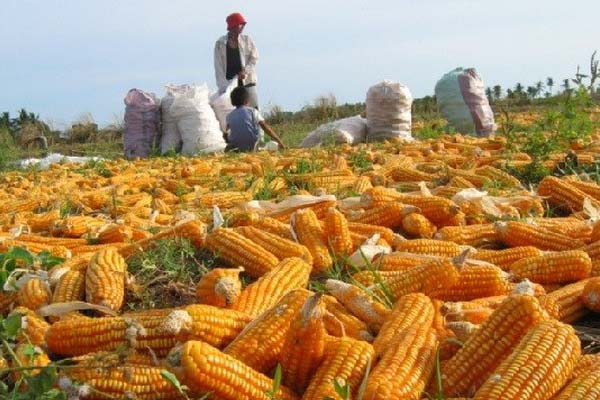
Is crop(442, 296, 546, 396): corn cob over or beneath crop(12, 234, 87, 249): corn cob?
beneath

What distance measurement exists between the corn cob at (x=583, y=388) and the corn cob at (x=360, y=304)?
2.47ft

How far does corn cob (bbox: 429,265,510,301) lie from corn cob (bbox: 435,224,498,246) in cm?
85

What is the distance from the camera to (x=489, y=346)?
85.2 inches

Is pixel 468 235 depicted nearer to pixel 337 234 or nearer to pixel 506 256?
pixel 506 256

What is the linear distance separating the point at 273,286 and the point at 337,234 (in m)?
0.79

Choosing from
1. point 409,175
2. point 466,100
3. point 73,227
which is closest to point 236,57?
point 466,100

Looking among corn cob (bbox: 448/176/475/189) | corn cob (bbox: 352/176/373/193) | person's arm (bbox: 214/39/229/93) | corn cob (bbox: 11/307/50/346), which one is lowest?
corn cob (bbox: 448/176/475/189)

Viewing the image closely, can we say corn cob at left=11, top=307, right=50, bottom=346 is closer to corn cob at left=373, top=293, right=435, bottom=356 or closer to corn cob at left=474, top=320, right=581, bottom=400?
corn cob at left=373, top=293, right=435, bottom=356

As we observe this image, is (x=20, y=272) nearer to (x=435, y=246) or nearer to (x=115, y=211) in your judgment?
(x=435, y=246)

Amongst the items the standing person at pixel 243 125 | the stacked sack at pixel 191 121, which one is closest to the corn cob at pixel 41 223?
Result: the standing person at pixel 243 125

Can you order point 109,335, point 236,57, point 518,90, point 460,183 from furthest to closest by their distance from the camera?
point 518,90 → point 236,57 → point 460,183 → point 109,335

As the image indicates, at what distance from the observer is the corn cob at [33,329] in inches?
96.8

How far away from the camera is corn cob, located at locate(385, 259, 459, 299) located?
2.82 m

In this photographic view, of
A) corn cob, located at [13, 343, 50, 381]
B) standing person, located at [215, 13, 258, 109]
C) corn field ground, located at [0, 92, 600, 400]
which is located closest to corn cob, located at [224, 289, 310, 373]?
corn field ground, located at [0, 92, 600, 400]
